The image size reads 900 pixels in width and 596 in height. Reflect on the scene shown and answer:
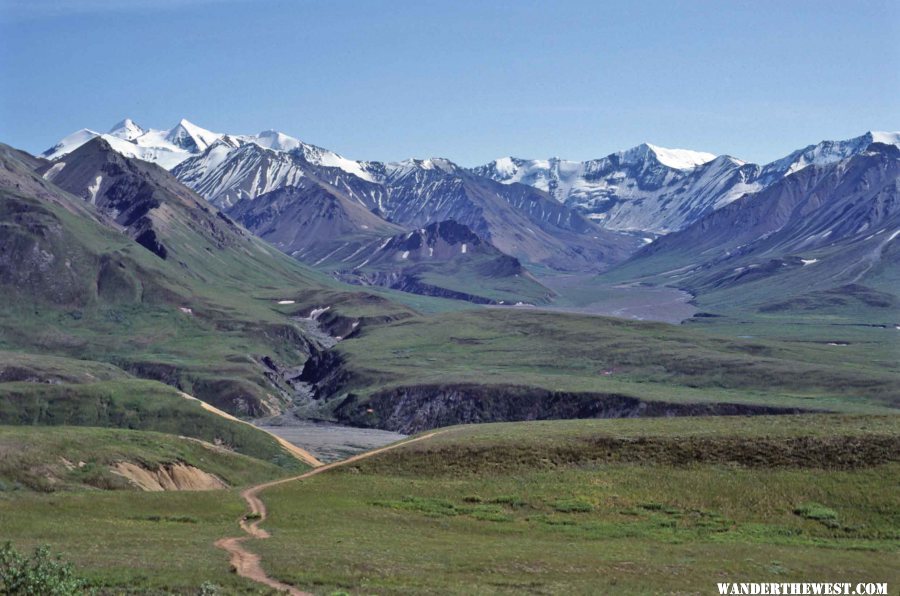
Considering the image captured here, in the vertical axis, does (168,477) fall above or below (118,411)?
above

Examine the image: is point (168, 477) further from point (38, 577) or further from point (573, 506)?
point (38, 577)

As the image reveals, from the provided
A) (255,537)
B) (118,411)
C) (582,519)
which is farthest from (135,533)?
(118,411)

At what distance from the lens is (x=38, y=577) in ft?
109

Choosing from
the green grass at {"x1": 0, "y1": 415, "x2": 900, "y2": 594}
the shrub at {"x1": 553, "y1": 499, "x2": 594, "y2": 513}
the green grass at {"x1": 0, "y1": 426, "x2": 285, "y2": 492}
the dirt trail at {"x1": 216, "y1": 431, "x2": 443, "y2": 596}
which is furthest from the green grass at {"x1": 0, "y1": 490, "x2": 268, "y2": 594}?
the shrub at {"x1": 553, "y1": 499, "x2": 594, "y2": 513}

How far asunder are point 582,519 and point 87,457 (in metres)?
43.1

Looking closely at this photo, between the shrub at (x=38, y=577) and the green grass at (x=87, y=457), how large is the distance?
35.8 meters

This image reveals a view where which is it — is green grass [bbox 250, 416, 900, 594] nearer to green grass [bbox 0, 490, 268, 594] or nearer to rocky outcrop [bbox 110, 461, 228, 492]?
green grass [bbox 0, 490, 268, 594]

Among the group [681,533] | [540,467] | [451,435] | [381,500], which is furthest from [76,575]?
[451,435]

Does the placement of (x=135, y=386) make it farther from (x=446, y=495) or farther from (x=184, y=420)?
(x=446, y=495)

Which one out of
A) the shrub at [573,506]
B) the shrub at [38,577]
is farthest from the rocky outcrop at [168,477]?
the shrub at [38,577]

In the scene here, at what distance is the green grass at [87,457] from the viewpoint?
7244 cm

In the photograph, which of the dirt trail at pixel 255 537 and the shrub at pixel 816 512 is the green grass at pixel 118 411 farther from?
the shrub at pixel 816 512

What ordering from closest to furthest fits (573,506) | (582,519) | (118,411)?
1. (582,519)
2. (573,506)
3. (118,411)

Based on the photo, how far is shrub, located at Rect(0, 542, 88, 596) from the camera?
109ft
